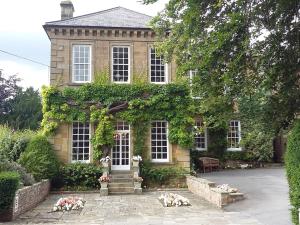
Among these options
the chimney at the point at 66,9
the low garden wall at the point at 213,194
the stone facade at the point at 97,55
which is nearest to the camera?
the low garden wall at the point at 213,194

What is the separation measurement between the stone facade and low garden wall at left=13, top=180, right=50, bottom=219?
4.17 metres

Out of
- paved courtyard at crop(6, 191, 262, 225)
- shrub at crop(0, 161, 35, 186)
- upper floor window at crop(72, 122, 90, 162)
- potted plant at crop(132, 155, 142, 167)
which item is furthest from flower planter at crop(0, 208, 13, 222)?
upper floor window at crop(72, 122, 90, 162)

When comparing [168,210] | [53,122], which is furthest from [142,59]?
[168,210]

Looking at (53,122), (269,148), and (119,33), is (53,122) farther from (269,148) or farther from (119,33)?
(269,148)

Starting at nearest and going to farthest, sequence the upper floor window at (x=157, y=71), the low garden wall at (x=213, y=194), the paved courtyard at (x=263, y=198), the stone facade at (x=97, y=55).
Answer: the paved courtyard at (x=263, y=198) → the low garden wall at (x=213, y=194) → the stone facade at (x=97, y=55) → the upper floor window at (x=157, y=71)

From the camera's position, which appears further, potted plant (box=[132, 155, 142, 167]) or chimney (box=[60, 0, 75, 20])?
chimney (box=[60, 0, 75, 20])

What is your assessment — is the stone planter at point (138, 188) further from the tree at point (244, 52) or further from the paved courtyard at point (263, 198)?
the tree at point (244, 52)

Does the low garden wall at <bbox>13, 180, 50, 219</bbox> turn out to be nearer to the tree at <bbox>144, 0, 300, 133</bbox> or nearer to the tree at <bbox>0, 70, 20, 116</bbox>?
the tree at <bbox>144, 0, 300, 133</bbox>

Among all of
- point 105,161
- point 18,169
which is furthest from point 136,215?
point 105,161

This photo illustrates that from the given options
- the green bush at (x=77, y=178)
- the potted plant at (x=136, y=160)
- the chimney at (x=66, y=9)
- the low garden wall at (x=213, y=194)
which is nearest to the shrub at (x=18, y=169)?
the green bush at (x=77, y=178)

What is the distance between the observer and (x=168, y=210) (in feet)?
47.0

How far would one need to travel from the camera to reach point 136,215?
1342 cm

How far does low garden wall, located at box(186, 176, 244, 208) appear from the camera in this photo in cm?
1462

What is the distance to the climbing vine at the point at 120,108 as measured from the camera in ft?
70.5
